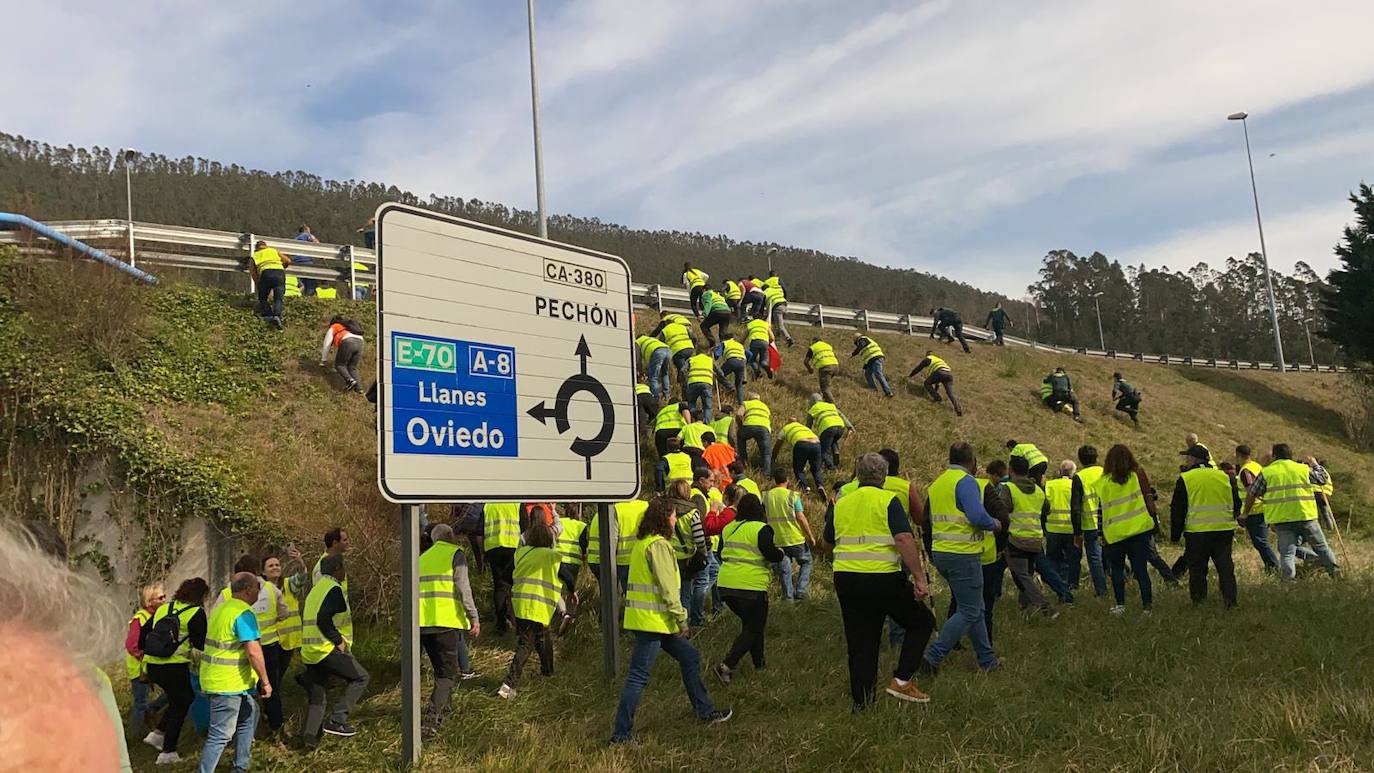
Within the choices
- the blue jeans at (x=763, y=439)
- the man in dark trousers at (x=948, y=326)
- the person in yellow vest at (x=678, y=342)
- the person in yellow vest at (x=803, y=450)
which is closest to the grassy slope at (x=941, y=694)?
the person in yellow vest at (x=803, y=450)

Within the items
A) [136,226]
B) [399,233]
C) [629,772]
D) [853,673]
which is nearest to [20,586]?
A: [629,772]

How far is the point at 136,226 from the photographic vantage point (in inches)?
618

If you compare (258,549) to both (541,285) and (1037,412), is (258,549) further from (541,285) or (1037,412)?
(1037,412)

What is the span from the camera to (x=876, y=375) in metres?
20.0

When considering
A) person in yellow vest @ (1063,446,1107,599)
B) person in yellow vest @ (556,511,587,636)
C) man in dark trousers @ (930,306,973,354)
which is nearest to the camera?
person in yellow vest @ (556,511,587,636)

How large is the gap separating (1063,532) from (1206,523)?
1845 millimetres

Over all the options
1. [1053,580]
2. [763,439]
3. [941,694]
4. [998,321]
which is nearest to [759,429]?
[763,439]

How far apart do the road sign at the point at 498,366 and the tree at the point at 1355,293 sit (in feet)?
109

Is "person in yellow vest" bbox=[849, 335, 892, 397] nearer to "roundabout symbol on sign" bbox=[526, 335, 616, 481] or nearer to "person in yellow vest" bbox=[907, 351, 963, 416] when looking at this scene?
"person in yellow vest" bbox=[907, 351, 963, 416]

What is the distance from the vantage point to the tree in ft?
100.0

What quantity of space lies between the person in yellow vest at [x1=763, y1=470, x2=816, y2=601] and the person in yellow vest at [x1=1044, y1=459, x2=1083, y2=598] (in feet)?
9.27

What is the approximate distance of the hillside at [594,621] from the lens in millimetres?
5223

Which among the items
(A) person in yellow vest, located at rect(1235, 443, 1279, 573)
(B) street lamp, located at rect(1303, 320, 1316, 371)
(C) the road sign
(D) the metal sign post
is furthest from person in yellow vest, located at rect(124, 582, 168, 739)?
(B) street lamp, located at rect(1303, 320, 1316, 371)

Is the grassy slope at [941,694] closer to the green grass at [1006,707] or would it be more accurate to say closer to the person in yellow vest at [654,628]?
the green grass at [1006,707]
